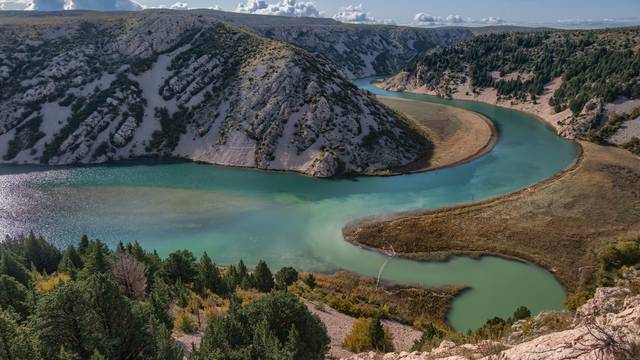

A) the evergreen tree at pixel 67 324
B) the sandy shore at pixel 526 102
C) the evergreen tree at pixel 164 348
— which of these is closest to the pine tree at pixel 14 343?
the evergreen tree at pixel 67 324

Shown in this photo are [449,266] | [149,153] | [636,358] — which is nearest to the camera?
[636,358]

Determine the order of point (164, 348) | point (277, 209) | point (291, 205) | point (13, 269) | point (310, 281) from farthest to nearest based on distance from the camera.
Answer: point (291, 205) → point (277, 209) → point (310, 281) → point (13, 269) → point (164, 348)

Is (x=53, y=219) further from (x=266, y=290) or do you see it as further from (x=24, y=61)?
(x=24, y=61)

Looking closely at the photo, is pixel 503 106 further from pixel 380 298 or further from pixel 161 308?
pixel 161 308

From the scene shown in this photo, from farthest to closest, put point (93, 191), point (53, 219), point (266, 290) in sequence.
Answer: point (93, 191)
point (53, 219)
point (266, 290)

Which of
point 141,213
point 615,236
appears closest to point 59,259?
point 141,213

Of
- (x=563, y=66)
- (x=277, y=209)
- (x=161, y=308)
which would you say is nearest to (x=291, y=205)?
(x=277, y=209)

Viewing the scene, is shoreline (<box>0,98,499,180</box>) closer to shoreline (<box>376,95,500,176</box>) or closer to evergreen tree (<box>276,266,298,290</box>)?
shoreline (<box>376,95,500,176</box>)
